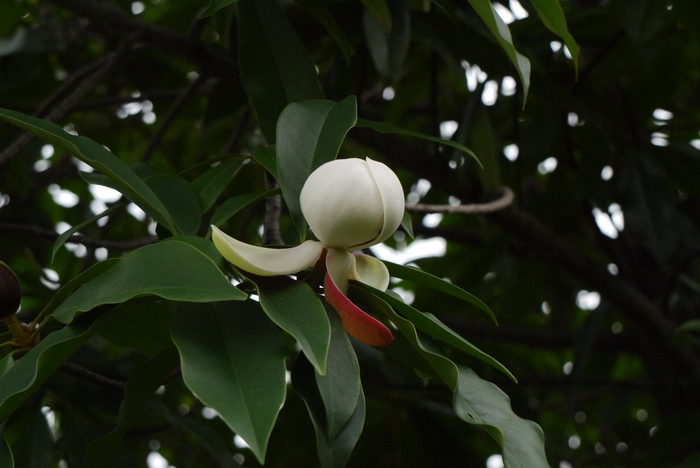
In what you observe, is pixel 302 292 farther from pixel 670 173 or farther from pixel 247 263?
pixel 670 173

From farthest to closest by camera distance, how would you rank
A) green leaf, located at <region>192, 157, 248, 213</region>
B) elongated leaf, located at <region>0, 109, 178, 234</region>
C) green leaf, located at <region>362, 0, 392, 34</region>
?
green leaf, located at <region>362, 0, 392, 34</region>
green leaf, located at <region>192, 157, 248, 213</region>
elongated leaf, located at <region>0, 109, 178, 234</region>

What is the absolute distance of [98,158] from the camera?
541mm

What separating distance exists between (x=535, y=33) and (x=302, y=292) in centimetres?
74

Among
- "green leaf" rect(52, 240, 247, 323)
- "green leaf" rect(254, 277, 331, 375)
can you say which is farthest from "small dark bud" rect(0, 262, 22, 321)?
"green leaf" rect(254, 277, 331, 375)

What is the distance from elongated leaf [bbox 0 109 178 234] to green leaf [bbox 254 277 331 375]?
11cm

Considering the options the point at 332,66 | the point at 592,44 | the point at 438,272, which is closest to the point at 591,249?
the point at 438,272

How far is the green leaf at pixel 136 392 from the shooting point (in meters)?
0.53

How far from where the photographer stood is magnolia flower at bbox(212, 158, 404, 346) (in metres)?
0.48

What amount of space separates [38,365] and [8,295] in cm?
11

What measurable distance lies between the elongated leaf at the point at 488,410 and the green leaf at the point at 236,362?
0.08 meters

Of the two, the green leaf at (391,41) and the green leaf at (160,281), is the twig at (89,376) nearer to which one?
the green leaf at (160,281)

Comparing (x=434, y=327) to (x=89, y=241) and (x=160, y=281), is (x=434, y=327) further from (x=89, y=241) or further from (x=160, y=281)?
(x=89, y=241)

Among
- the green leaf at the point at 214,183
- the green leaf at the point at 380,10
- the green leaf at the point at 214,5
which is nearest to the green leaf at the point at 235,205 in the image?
the green leaf at the point at 214,183

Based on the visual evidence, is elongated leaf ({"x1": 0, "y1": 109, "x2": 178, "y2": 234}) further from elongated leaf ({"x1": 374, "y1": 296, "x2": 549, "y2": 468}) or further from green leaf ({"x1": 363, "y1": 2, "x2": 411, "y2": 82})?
green leaf ({"x1": 363, "y1": 2, "x2": 411, "y2": 82})
